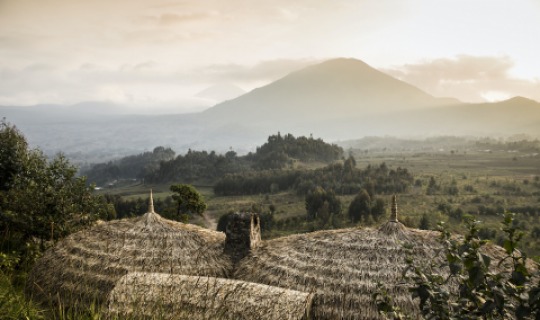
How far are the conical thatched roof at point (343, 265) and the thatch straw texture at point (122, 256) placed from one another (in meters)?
1.58

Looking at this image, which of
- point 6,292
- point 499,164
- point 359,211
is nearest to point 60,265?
point 6,292

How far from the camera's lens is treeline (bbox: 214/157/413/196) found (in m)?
82.4

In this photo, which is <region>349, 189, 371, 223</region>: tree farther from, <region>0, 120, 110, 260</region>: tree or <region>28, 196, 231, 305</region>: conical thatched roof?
<region>28, 196, 231, 305</region>: conical thatched roof

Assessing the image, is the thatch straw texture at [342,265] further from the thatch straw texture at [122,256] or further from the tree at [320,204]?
the tree at [320,204]

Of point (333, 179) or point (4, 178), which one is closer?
point (4, 178)

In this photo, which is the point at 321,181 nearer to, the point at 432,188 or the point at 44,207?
the point at 432,188

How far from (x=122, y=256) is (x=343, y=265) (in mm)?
7392

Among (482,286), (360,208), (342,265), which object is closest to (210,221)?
(360,208)

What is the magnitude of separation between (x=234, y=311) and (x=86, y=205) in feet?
35.3

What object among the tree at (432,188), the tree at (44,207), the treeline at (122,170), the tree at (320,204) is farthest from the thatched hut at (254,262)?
the treeline at (122,170)

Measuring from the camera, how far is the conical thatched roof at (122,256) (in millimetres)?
13242

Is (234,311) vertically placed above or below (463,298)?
below

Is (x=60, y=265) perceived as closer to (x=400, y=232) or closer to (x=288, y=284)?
(x=288, y=284)

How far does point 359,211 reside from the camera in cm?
6006
